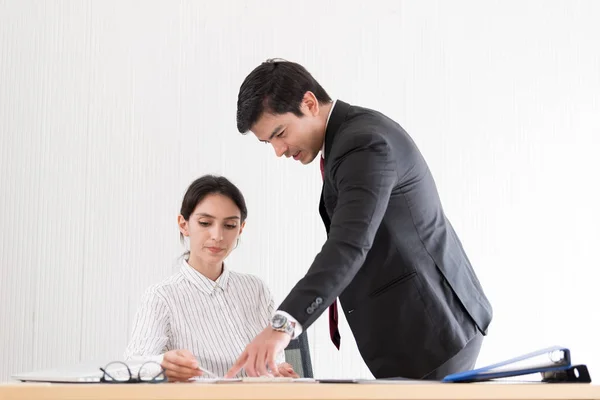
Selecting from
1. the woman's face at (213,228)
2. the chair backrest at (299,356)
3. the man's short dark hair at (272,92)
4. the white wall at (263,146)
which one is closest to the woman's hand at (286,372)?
the chair backrest at (299,356)

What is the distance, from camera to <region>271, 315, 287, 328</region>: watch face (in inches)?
46.9

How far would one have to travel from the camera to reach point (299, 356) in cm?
204

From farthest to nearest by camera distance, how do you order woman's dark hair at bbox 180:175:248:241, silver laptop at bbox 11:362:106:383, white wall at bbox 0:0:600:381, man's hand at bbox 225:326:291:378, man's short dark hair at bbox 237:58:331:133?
white wall at bbox 0:0:600:381 < woman's dark hair at bbox 180:175:248:241 < man's short dark hair at bbox 237:58:331:133 < man's hand at bbox 225:326:291:378 < silver laptop at bbox 11:362:106:383

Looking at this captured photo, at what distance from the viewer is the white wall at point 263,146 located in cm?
270

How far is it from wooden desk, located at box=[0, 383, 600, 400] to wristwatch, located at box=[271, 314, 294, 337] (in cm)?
30

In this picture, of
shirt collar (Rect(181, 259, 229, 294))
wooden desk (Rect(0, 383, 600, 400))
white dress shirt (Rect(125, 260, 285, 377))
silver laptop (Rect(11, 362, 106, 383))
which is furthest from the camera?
shirt collar (Rect(181, 259, 229, 294))

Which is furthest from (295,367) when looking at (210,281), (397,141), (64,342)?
(64,342)

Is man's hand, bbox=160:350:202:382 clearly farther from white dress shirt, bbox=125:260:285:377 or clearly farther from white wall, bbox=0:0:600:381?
white wall, bbox=0:0:600:381

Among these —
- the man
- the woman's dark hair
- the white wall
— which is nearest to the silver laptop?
the man

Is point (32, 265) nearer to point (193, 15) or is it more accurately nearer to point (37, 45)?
point (37, 45)

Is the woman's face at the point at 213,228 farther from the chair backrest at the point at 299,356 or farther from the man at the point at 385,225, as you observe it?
the man at the point at 385,225

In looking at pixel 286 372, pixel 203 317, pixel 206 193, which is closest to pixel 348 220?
pixel 286 372

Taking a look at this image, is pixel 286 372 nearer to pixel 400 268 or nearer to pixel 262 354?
pixel 400 268

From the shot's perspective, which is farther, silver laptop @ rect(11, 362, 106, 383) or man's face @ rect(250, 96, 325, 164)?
man's face @ rect(250, 96, 325, 164)
